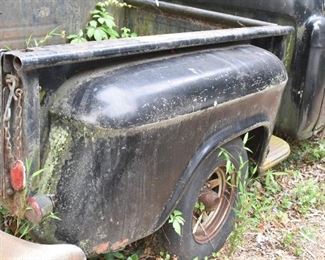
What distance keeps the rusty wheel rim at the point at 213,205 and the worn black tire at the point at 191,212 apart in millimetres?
38

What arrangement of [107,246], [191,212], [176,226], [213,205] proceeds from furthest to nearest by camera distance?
[213,205] < [191,212] < [176,226] < [107,246]

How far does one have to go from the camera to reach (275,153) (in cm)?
306

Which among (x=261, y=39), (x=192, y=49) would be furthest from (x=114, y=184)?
(x=261, y=39)

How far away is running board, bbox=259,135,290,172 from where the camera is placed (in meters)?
2.95

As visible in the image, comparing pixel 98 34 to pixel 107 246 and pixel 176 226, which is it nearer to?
pixel 176 226

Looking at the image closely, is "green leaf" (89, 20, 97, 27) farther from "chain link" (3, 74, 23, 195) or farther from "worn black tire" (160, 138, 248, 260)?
"chain link" (3, 74, 23, 195)

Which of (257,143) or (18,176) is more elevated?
(18,176)

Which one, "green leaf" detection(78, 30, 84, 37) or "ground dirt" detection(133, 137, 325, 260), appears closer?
"ground dirt" detection(133, 137, 325, 260)

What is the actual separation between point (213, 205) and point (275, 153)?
663 millimetres

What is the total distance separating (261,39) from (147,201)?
119cm

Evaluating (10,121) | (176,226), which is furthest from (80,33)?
(10,121)

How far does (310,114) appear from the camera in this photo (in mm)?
3133

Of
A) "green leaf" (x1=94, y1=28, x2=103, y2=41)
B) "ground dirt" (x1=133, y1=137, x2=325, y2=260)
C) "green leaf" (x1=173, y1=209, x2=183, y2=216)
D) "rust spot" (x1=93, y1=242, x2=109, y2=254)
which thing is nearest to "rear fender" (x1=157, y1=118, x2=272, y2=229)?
"green leaf" (x1=173, y1=209, x2=183, y2=216)

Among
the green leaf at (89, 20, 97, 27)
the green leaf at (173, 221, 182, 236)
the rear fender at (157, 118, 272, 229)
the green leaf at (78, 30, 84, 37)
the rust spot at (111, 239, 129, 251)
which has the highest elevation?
the green leaf at (89, 20, 97, 27)
